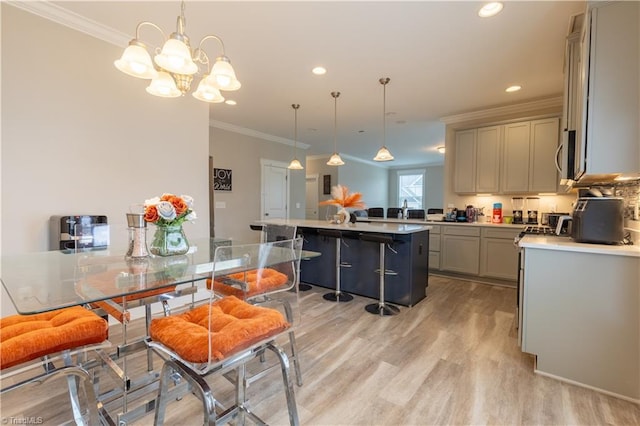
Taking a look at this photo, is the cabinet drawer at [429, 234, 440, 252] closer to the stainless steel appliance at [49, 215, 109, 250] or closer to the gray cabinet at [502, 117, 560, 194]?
the gray cabinet at [502, 117, 560, 194]

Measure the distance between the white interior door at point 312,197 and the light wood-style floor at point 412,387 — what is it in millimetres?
5768

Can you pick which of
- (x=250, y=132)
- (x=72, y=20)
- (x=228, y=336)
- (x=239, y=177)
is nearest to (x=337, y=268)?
(x=228, y=336)

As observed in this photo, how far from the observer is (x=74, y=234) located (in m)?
2.23

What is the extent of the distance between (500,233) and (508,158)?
1146 millimetres

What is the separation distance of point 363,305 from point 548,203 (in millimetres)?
3201

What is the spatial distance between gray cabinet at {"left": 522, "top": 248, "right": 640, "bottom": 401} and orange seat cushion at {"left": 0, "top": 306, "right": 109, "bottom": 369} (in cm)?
253

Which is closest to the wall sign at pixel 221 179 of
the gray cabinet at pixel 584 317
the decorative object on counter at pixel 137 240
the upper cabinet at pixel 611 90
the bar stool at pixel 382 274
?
the bar stool at pixel 382 274

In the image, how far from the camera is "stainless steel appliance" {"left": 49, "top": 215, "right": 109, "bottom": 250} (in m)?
2.22

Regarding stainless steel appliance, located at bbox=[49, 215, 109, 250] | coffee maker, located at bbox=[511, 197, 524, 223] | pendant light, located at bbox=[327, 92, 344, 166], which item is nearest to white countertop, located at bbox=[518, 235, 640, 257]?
pendant light, located at bbox=[327, 92, 344, 166]

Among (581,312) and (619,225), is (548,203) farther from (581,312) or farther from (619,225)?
(581,312)

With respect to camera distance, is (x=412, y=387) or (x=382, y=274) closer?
(x=412, y=387)

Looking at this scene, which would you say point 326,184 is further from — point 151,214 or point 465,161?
point 151,214

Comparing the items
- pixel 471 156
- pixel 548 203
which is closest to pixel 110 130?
pixel 471 156

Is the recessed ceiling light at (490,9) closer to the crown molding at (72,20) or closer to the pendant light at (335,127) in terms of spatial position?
the pendant light at (335,127)
